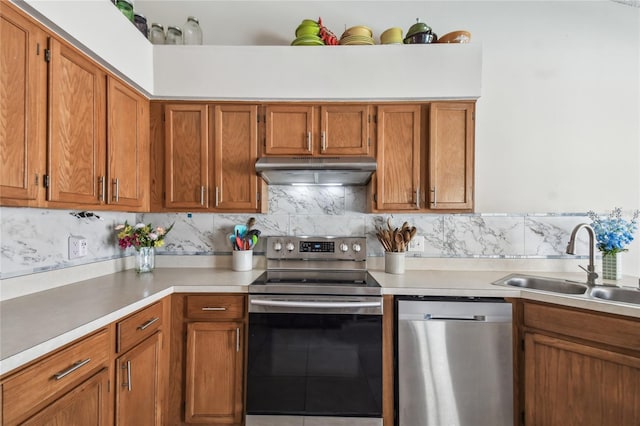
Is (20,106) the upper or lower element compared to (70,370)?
upper

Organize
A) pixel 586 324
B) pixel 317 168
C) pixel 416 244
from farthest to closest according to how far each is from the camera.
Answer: pixel 416 244
pixel 317 168
pixel 586 324

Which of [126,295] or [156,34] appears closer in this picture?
[126,295]

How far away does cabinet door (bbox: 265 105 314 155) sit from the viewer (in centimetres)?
193

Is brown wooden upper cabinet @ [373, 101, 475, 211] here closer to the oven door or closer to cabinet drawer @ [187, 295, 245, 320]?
the oven door

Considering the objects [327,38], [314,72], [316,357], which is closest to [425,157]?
[314,72]

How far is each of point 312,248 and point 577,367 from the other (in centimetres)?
160

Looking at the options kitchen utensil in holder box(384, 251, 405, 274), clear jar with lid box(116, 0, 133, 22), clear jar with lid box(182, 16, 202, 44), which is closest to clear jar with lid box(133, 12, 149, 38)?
clear jar with lid box(116, 0, 133, 22)

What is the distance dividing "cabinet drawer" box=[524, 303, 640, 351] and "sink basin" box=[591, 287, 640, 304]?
0.42 m

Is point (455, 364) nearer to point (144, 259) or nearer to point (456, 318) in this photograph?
point (456, 318)

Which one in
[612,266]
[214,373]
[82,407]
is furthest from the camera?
[612,266]

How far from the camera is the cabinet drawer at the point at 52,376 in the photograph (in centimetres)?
79

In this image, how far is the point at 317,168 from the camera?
1.71 metres

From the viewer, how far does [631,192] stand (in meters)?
2.11

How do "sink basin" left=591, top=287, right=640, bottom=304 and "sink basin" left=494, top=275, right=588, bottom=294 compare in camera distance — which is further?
"sink basin" left=494, top=275, right=588, bottom=294
